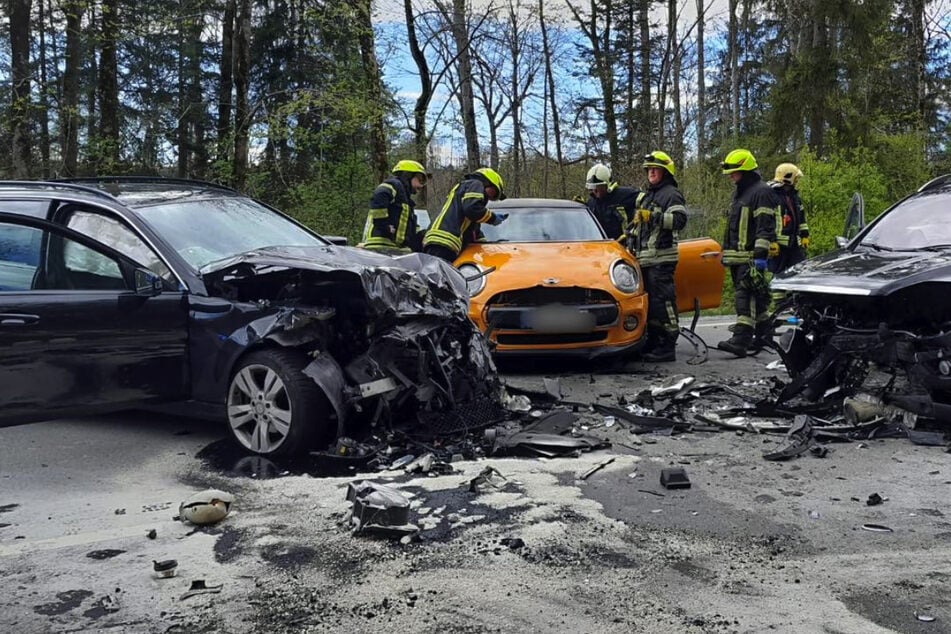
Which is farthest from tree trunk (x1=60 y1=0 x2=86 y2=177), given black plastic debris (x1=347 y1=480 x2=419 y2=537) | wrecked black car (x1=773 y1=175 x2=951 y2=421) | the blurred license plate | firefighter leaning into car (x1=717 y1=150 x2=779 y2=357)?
black plastic debris (x1=347 y1=480 x2=419 y2=537)

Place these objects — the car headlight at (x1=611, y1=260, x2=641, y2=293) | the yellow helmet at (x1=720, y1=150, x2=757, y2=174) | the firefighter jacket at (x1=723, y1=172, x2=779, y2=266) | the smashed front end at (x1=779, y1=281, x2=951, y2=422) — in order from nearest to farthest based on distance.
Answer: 1. the smashed front end at (x1=779, y1=281, x2=951, y2=422)
2. the car headlight at (x1=611, y1=260, x2=641, y2=293)
3. the firefighter jacket at (x1=723, y1=172, x2=779, y2=266)
4. the yellow helmet at (x1=720, y1=150, x2=757, y2=174)

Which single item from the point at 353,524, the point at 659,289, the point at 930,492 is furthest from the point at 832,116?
the point at 353,524

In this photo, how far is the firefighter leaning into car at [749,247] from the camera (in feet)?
25.9

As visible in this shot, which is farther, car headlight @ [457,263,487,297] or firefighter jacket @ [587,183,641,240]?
firefighter jacket @ [587,183,641,240]

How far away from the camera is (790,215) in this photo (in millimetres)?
8719

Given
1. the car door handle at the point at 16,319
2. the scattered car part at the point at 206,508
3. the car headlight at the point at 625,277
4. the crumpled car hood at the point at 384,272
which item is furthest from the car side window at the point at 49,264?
the car headlight at the point at 625,277

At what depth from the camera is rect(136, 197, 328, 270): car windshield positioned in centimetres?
485

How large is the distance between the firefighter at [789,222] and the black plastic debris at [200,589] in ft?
23.7

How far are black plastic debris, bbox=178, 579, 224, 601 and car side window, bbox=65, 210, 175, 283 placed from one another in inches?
87.7

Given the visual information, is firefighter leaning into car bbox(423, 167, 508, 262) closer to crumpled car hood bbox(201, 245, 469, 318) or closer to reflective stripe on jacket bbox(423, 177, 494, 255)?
reflective stripe on jacket bbox(423, 177, 494, 255)

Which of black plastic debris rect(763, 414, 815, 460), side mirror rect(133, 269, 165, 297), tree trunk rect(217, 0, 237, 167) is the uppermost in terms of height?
tree trunk rect(217, 0, 237, 167)

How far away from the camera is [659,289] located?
7539mm

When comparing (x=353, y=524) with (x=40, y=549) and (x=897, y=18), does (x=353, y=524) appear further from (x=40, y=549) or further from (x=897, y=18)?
(x=897, y=18)

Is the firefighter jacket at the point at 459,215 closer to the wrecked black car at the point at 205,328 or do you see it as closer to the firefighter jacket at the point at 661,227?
the firefighter jacket at the point at 661,227
